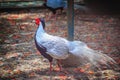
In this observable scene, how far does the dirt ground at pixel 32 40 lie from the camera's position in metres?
6.45

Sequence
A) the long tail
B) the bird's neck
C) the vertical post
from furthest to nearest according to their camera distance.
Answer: the vertical post, the bird's neck, the long tail

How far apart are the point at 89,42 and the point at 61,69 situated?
90.4 inches

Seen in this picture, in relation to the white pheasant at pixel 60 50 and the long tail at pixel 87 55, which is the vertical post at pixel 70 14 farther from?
the white pheasant at pixel 60 50

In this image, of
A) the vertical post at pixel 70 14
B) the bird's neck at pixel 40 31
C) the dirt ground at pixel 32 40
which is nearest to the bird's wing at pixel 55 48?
the bird's neck at pixel 40 31

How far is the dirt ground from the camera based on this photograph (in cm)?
645

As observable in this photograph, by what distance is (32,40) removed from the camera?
30.1ft

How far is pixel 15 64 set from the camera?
7.13 meters

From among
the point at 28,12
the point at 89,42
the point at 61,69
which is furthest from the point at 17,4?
the point at 61,69

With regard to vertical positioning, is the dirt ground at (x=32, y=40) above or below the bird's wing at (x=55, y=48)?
below

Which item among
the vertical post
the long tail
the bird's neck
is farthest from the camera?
the vertical post

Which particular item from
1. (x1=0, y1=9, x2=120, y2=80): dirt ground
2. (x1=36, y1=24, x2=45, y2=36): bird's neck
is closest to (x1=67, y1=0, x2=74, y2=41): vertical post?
(x1=0, y1=9, x2=120, y2=80): dirt ground

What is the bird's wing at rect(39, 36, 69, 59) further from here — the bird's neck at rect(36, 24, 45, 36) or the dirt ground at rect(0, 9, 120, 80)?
the dirt ground at rect(0, 9, 120, 80)

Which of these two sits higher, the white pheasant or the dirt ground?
the white pheasant

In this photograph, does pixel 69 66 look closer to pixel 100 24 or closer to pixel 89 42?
pixel 89 42
